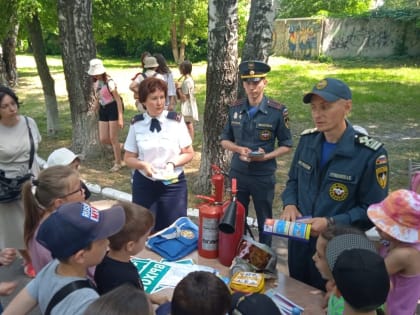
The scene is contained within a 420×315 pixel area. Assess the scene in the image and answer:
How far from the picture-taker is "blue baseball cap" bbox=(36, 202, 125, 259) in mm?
1609

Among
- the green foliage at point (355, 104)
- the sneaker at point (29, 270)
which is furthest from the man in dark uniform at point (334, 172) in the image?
the green foliage at point (355, 104)

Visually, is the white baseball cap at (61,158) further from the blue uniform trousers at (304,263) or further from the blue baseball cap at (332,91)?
the blue baseball cap at (332,91)

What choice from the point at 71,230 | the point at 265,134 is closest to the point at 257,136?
the point at 265,134

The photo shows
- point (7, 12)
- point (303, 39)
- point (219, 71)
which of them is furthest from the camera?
point (303, 39)

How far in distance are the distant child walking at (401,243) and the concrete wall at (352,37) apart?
22.0m

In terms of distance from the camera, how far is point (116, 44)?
31.3 meters

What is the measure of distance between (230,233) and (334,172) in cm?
72

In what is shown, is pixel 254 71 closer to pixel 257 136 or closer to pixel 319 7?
pixel 257 136

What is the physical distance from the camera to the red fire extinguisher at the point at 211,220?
241 cm

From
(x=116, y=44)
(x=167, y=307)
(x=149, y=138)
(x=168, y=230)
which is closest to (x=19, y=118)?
(x=149, y=138)

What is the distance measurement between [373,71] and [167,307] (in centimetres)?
1796

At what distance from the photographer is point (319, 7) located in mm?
33219

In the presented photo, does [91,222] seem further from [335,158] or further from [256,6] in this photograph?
[256,6]

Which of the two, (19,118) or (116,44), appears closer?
(19,118)
